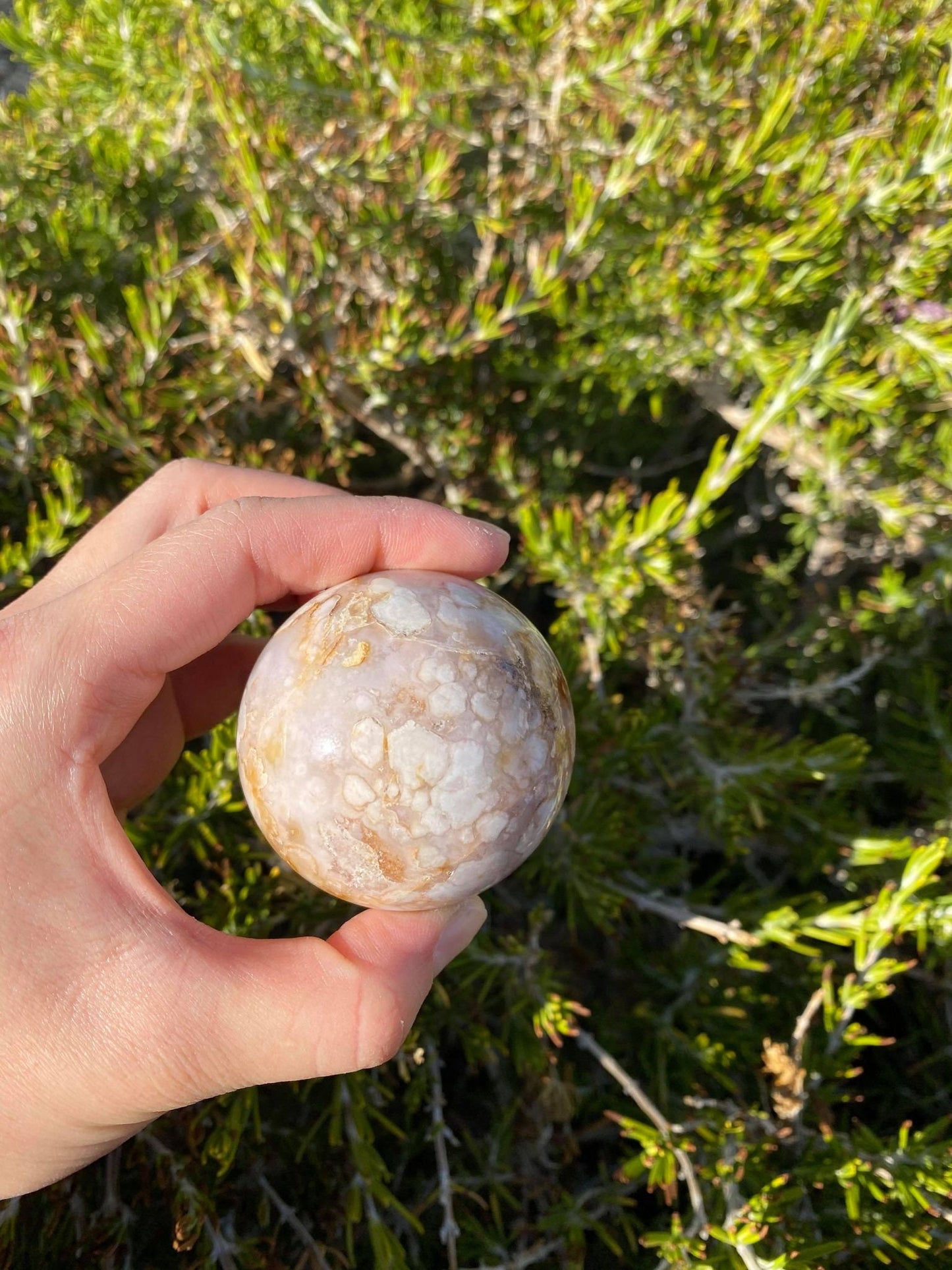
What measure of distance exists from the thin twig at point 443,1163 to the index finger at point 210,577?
113cm

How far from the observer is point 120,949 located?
1.26 m

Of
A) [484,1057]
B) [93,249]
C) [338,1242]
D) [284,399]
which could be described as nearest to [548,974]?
[484,1057]

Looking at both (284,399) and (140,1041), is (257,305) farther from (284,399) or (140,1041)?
(140,1041)

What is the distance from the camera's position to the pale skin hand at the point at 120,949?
1254mm

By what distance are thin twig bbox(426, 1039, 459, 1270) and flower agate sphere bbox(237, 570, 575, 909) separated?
0.73m

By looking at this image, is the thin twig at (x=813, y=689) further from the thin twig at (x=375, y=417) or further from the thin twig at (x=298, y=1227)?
the thin twig at (x=298, y=1227)

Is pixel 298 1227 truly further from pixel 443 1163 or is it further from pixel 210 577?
pixel 210 577

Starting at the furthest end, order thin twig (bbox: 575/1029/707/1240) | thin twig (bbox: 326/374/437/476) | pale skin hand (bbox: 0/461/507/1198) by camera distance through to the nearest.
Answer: thin twig (bbox: 326/374/437/476) → thin twig (bbox: 575/1029/707/1240) → pale skin hand (bbox: 0/461/507/1198)

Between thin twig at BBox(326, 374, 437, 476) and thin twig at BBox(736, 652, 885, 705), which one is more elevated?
thin twig at BBox(326, 374, 437, 476)

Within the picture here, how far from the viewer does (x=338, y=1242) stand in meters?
1.98

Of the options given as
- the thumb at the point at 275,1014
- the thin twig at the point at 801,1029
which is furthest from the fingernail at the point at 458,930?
the thin twig at the point at 801,1029

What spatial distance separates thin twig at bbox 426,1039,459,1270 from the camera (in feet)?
5.66

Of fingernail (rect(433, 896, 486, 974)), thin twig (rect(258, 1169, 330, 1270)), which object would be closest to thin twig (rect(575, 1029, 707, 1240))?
fingernail (rect(433, 896, 486, 974))

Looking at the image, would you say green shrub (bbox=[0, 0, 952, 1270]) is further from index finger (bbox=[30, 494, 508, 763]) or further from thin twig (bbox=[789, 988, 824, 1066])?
index finger (bbox=[30, 494, 508, 763])
